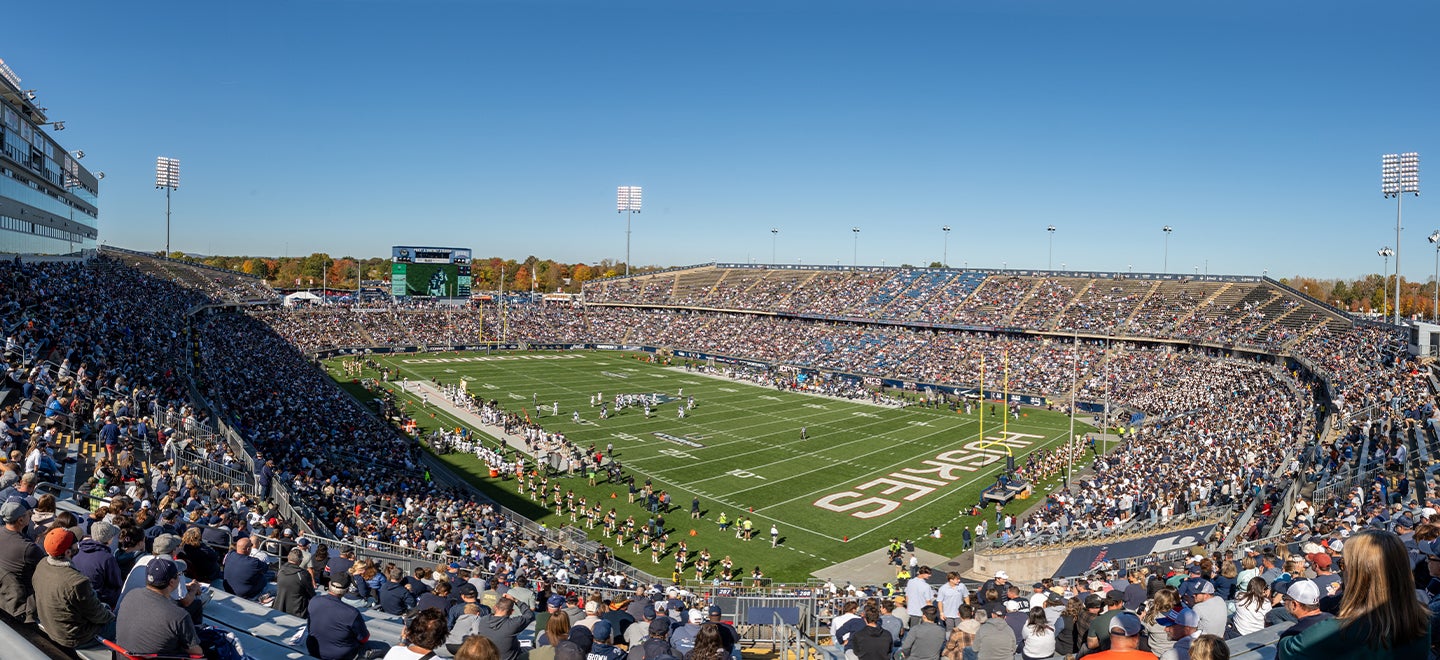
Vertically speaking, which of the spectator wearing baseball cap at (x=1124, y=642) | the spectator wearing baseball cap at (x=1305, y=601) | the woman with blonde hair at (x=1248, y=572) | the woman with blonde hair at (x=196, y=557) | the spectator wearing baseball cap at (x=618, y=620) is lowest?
the spectator wearing baseball cap at (x=618, y=620)

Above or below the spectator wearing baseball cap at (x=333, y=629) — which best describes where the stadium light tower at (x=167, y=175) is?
above

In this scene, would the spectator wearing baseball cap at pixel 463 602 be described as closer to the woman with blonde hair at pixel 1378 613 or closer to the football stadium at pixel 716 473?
the football stadium at pixel 716 473

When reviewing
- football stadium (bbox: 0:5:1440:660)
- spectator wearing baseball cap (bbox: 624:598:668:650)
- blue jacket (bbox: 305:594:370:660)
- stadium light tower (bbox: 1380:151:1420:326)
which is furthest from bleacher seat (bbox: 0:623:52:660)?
stadium light tower (bbox: 1380:151:1420:326)

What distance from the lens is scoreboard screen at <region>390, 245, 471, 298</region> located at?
89.2 meters

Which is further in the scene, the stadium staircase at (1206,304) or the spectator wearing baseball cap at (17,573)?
the stadium staircase at (1206,304)

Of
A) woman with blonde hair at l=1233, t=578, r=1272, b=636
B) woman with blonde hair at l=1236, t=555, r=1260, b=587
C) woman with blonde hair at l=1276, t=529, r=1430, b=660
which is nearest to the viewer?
woman with blonde hair at l=1276, t=529, r=1430, b=660

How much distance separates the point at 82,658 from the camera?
4996 mm

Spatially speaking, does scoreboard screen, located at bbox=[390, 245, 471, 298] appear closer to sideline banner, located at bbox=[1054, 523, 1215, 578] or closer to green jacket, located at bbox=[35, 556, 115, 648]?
sideline banner, located at bbox=[1054, 523, 1215, 578]

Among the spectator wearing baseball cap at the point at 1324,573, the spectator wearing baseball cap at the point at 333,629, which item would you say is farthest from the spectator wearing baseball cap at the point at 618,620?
the spectator wearing baseball cap at the point at 1324,573

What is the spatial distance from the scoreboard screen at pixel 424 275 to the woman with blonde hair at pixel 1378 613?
3610 inches

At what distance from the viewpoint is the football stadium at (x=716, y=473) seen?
21.1ft

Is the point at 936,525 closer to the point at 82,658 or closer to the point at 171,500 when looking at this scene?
the point at 171,500

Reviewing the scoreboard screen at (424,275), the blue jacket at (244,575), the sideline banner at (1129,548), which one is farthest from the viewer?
the scoreboard screen at (424,275)

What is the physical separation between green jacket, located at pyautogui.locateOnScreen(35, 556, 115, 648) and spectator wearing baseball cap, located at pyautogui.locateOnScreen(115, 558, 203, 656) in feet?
1.11
